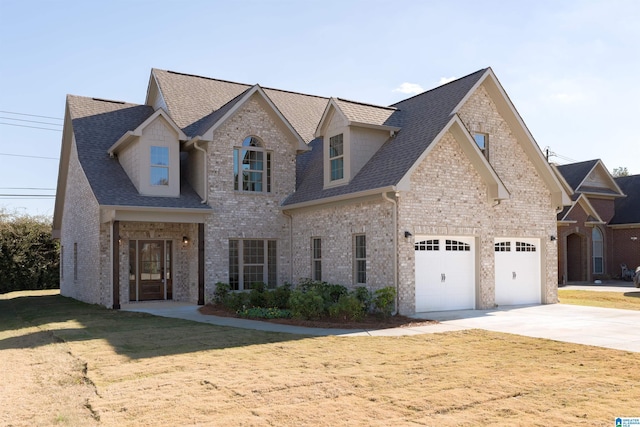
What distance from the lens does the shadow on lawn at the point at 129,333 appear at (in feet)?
36.5

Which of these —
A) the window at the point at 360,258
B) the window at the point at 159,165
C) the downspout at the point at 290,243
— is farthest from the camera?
the downspout at the point at 290,243

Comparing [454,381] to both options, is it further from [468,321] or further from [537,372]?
[468,321]

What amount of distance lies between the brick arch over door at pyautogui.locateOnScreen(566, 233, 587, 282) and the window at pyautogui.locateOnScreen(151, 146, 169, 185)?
24035 millimetres

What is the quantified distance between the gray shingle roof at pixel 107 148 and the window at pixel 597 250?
25.1 m

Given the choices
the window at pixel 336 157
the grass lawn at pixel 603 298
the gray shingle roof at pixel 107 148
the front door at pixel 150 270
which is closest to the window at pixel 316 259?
the window at pixel 336 157

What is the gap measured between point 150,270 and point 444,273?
10.3 metres

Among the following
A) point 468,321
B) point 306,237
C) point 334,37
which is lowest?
point 468,321

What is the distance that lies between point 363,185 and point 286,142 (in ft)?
17.5

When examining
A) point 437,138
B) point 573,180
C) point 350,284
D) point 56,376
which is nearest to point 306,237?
point 350,284

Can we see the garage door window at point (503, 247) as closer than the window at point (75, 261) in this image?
Yes

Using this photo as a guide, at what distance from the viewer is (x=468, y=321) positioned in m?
14.7

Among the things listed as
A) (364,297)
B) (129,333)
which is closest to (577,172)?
(364,297)

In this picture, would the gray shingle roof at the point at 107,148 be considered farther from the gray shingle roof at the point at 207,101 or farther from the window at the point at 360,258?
the window at the point at 360,258

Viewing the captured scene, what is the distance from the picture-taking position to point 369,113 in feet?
61.3
